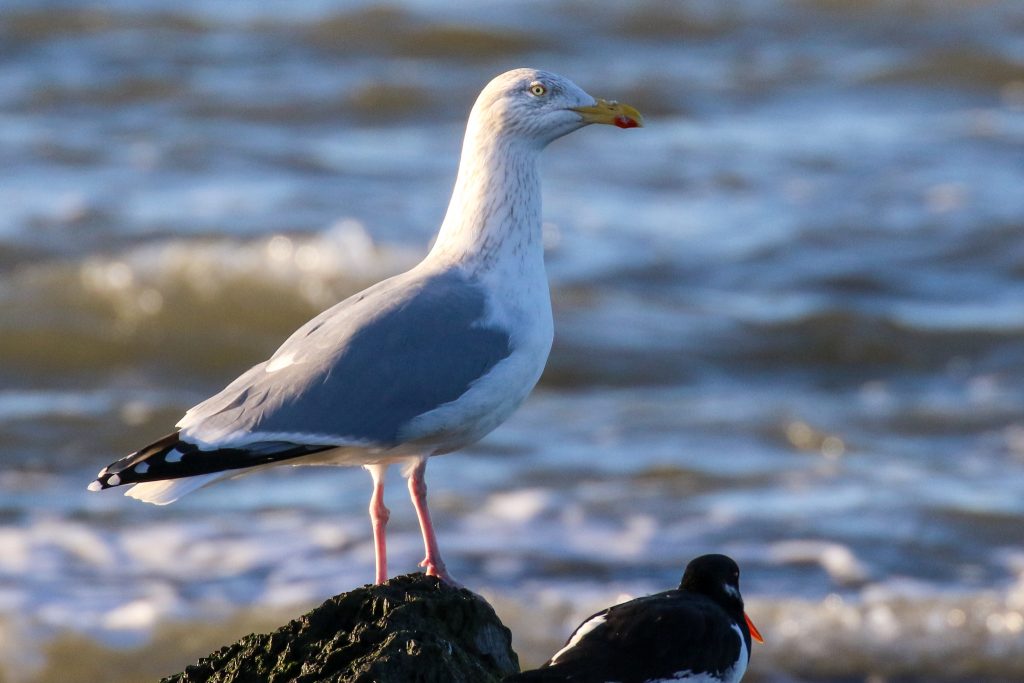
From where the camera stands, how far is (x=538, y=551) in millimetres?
8633

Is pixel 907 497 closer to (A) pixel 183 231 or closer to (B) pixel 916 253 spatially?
(B) pixel 916 253

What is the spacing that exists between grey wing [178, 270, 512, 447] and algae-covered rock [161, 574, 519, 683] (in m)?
0.52

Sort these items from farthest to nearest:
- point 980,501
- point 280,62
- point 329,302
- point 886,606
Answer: point 280,62
point 329,302
point 980,501
point 886,606

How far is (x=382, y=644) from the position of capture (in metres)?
4.06

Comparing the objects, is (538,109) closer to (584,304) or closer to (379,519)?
(379,519)

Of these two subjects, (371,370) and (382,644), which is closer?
(382,644)

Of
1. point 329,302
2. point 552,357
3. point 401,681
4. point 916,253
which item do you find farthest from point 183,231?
point 401,681

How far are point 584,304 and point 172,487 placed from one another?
345 inches

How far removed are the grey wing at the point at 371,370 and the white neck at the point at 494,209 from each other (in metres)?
0.17

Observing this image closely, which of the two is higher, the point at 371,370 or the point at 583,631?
the point at 371,370

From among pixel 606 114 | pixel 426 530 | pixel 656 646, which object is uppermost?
pixel 606 114

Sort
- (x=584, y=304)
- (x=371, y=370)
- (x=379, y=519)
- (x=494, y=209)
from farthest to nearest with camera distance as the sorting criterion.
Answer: (x=584, y=304), (x=494, y=209), (x=379, y=519), (x=371, y=370)

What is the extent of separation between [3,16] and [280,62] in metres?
3.76

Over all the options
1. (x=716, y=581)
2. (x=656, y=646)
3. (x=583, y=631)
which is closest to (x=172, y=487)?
(x=583, y=631)
